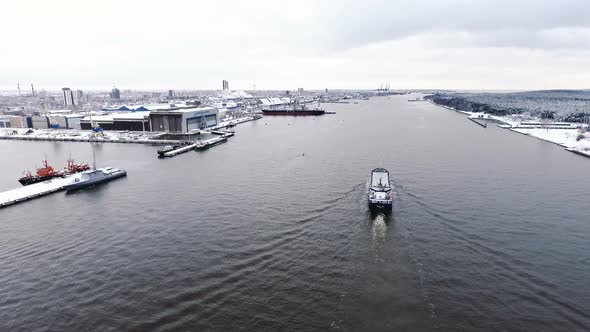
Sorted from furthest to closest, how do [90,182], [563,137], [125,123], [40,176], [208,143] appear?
[125,123] < [563,137] < [208,143] < [40,176] < [90,182]

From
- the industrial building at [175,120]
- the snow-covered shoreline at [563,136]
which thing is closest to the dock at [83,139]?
the industrial building at [175,120]

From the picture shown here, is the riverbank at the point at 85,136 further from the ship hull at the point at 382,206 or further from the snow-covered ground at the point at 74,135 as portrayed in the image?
the ship hull at the point at 382,206

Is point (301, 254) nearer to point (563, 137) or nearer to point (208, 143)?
point (208, 143)

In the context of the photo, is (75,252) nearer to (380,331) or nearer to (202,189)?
(202,189)

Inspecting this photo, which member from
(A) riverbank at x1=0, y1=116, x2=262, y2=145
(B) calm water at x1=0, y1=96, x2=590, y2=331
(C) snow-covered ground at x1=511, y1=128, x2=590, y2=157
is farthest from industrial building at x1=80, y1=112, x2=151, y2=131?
(C) snow-covered ground at x1=511, y1=128, x2=590, y2=157

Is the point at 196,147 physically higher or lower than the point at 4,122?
lower

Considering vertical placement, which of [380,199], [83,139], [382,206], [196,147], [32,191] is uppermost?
[380,199]

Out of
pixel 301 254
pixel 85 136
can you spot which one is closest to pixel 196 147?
pixel 85 136
